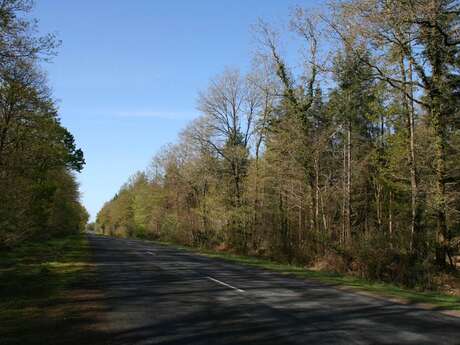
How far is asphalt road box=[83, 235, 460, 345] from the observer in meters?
7.53

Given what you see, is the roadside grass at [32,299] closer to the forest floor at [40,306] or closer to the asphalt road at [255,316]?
the forest floor at [40,306]

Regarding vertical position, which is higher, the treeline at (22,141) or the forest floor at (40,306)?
the treeline at (22,141)

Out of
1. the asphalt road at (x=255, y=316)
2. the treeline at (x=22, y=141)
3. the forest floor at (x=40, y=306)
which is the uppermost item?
the treeline at (x=22, y=141)

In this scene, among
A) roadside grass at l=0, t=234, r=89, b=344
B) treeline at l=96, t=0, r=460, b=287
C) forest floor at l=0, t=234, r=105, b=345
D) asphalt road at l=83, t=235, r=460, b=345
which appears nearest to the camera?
asphalt road at l=83, t=235, r=460, b=345

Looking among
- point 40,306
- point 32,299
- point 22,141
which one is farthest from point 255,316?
point 22,141

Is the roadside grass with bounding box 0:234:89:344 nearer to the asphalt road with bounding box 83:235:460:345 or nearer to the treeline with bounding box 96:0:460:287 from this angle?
the asphalt road with bounding box 83:235:460:345

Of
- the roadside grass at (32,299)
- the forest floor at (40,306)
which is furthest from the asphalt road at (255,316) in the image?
the roadside grass at (32,299)

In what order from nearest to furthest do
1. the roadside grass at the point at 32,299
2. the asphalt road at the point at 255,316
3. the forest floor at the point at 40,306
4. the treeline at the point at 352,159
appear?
the asphalt road at the point at 255,316 < the forest floor at the point at 40,306 < the roadside grass at the point at 32,299 < the treeline at the point at 352,159

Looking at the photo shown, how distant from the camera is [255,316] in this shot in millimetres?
9258

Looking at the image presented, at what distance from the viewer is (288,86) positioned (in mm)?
31328

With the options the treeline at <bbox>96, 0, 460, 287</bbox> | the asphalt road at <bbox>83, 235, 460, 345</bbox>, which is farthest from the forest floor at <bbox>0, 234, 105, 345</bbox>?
the treeline at <bbox>96, 0, 460, 287</bbox>

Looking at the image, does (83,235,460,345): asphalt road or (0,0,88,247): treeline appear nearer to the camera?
(83,235,460,345): asphalt road

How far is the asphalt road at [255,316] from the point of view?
297 inches

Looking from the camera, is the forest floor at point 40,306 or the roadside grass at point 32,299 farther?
the roadside grass at point 32,299
